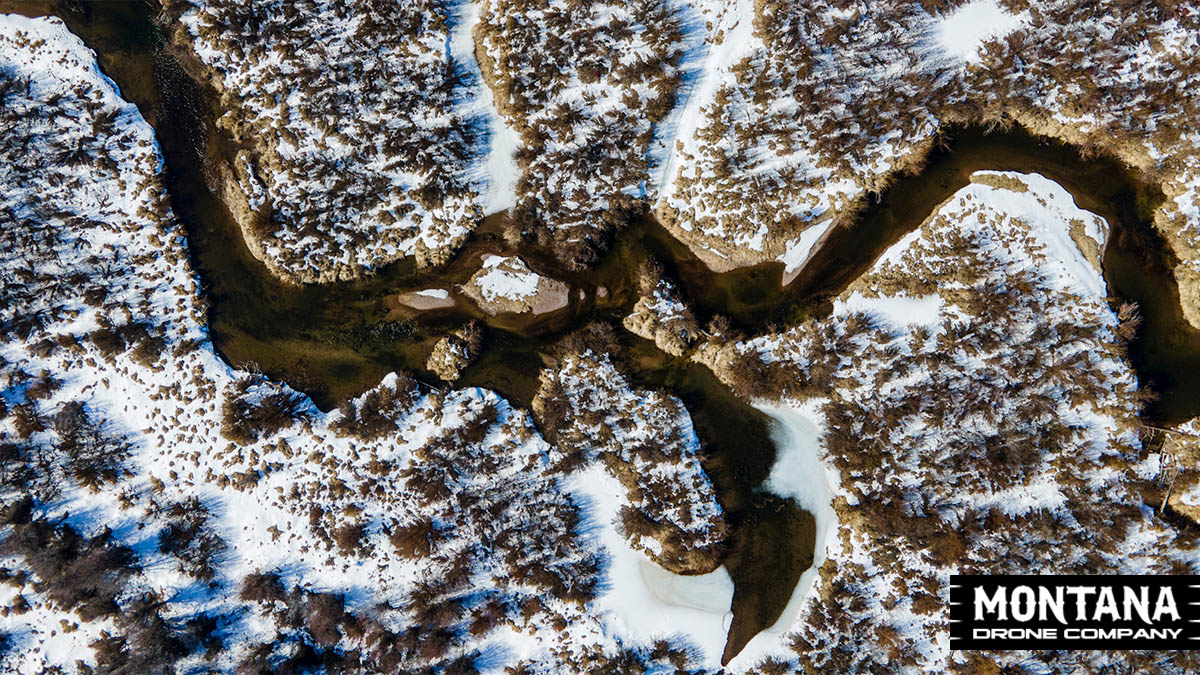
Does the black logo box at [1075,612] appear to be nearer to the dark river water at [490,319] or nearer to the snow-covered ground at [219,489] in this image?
the dark river water at [490,319]

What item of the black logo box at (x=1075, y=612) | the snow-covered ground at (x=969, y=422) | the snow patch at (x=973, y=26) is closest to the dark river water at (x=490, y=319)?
the snow-covered ground at (x=969, y=422)

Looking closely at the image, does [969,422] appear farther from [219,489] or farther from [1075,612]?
[219,489]

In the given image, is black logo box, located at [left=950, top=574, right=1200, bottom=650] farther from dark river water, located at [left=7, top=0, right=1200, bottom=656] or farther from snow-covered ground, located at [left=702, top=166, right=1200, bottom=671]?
dark river water, located at [left=7, top=0, right=1200, bottom=656]

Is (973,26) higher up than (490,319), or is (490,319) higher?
(973,26)

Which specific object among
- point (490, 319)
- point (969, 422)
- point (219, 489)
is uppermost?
point (490, 319)

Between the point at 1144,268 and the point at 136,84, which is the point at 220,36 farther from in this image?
the point at 1144,268

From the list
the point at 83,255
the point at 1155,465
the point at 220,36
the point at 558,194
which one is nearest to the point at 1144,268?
the point at 1155,465

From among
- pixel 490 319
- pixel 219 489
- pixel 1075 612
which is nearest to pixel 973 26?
pixel 490 319
